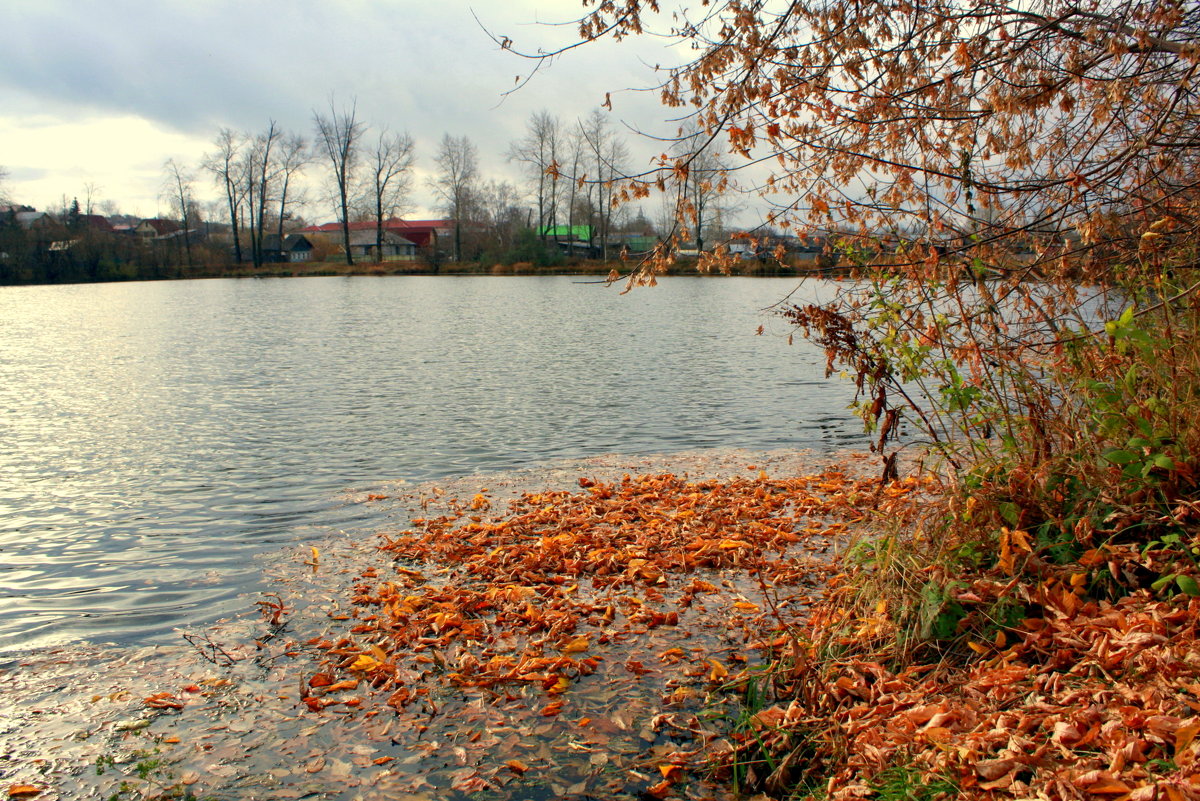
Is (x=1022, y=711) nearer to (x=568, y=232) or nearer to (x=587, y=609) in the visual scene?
(x=587, y=609)

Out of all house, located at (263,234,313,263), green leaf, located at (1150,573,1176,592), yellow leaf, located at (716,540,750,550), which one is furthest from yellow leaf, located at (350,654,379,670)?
house, located at (263,234,313,263)

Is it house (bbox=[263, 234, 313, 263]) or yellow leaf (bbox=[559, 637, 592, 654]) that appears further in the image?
house (bbox=[263, 234, 313, 263])

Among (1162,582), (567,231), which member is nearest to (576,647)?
(1162,582)

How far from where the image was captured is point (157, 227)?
123 m

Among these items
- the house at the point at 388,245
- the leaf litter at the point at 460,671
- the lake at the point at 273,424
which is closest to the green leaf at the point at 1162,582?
the leaf litter at the point at 460,671

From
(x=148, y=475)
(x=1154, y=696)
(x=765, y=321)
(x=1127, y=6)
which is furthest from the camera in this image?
(x=765, y=321)

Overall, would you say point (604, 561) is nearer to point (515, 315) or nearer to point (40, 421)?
point (40, 421)

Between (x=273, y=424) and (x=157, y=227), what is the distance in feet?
415

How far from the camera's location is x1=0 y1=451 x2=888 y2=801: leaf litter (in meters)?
4.35

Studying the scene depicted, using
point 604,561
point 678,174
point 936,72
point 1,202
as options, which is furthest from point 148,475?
point 1,202

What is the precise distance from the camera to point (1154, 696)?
336 centimetres

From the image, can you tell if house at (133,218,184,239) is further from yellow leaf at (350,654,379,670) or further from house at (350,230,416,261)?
yellow leaf at (350,654,379,670)

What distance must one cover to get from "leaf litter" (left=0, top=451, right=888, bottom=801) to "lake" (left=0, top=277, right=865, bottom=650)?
2.76 feet

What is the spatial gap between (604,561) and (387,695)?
2.26 meters
